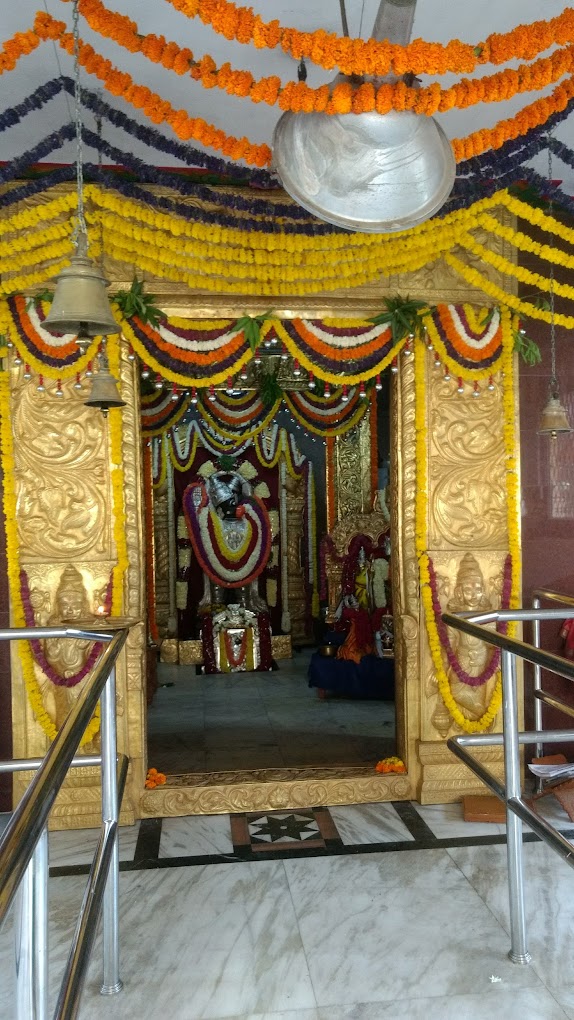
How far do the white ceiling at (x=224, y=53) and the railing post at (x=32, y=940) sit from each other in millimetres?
2925

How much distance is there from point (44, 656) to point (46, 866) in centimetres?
292

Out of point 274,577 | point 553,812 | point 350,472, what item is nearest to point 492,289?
point 553,812

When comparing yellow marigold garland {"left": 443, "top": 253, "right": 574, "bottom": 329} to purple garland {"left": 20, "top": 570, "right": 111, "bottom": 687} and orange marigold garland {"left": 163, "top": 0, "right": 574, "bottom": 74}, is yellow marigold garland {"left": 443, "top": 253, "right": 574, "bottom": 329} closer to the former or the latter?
orange marigold garland {"left": 163, "top": 0, "right": 574, "bottom": 74}

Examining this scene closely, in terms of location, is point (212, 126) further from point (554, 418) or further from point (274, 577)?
point (274, 577)

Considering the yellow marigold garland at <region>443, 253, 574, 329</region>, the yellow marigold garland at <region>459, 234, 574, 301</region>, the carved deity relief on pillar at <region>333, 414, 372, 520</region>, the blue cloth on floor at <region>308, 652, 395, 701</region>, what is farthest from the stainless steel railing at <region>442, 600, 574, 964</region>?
the carved deity relief on pillar at <region>333, 414, 372, 520</region>

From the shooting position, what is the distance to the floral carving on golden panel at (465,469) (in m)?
4.41

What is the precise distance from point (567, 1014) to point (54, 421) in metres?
3.47

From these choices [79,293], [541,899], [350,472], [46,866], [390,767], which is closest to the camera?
[46,866]

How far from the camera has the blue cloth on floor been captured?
6.34m

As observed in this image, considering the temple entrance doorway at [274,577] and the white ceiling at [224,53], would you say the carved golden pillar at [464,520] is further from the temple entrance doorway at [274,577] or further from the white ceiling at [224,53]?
the white ceiling at [224,53]

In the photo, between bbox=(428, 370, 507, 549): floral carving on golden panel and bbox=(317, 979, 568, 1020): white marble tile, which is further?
bbox=(428, 370, 507, 549): floral carving on golden panel

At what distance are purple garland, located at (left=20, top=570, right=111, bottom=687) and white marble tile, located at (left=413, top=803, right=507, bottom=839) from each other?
1.94m

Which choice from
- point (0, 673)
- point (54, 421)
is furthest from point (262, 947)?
point (54, 421)

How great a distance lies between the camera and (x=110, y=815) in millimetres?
2365
